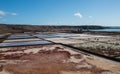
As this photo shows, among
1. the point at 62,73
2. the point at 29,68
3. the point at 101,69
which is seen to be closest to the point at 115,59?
the point at 101,69

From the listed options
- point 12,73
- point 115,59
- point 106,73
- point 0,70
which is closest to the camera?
point 106,73

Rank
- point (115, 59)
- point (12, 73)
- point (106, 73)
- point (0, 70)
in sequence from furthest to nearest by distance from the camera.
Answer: point (115, 59)
point (0, 70)
point (12, 73)
point (106, 73)

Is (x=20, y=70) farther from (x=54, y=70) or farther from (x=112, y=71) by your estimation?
(x=112, y=71)

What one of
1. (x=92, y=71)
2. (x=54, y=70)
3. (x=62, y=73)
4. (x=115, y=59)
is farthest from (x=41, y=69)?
(x=115, y=59)

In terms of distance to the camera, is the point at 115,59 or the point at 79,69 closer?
the point at 79,69

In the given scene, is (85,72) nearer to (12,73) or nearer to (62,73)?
(62,73)

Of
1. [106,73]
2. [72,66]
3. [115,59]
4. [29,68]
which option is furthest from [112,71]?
[29,68]

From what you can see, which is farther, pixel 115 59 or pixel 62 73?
pixel 115 59

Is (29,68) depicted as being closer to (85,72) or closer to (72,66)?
(72,66)
